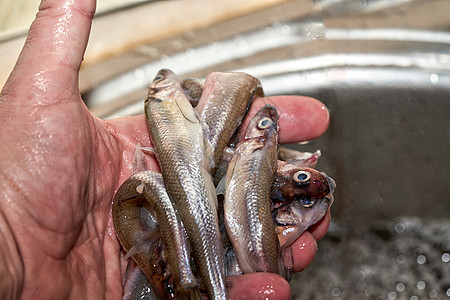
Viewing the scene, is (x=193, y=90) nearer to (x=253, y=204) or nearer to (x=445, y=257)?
(x=253, y=204)

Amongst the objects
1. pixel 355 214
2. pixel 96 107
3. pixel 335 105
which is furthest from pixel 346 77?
pixel 96 107

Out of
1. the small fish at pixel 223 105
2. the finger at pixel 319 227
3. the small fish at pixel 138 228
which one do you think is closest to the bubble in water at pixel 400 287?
the finger at pixel 319 227

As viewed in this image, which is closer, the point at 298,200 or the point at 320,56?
the point at 298,200

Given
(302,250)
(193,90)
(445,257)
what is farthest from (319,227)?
(445,257)

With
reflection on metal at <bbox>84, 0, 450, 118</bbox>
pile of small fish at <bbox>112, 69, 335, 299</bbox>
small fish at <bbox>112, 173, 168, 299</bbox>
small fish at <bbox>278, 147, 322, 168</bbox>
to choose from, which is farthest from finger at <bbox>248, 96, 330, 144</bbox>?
small fish at <bbox>112, 173, 168, 299</bbox>

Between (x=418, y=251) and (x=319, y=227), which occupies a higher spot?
(x=319, y=227)
